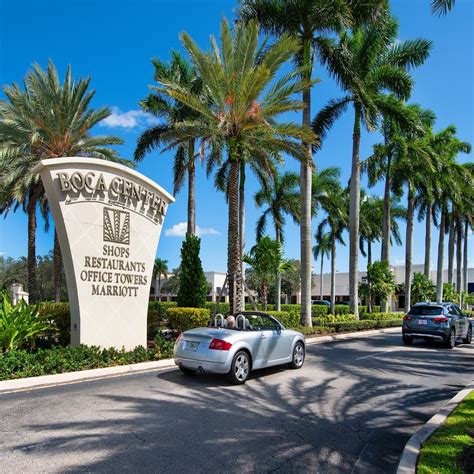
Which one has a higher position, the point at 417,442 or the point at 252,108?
the point at 252,108

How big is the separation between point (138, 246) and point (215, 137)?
6873 millimetres

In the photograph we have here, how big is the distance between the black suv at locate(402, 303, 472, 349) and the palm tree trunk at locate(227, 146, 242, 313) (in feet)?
21.7

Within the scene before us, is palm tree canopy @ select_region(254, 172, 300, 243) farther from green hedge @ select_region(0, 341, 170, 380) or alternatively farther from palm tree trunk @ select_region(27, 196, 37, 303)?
green hedge @ select_region(0, 341, 170, 380)

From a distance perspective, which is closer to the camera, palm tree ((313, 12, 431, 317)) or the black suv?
the black suv

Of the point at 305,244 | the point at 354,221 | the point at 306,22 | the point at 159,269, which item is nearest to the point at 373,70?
the point at 306,22

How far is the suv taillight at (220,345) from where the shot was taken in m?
8.57

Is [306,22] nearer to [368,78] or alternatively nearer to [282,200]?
[368,78]

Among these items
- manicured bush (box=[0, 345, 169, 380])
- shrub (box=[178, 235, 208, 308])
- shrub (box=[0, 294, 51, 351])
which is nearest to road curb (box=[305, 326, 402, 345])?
shrub (box=[178, 235, 208, 308])

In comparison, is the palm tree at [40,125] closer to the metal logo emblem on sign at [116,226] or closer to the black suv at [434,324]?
the metal logo emblem on sign at [116,226]

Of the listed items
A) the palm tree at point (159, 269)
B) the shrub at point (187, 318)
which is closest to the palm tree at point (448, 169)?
the shrub at point (187, 318)

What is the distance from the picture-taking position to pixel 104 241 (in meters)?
12.2

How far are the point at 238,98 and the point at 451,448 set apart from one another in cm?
1372

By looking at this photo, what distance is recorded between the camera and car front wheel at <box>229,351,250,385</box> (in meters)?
8.73

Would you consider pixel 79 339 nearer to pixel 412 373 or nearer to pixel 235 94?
pixel 412 373
